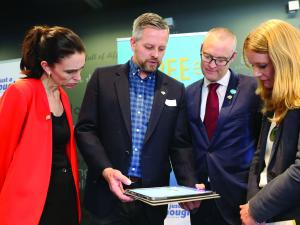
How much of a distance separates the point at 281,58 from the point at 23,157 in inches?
51.0

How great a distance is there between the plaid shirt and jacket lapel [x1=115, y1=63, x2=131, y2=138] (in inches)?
1.3

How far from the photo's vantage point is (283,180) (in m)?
1.50

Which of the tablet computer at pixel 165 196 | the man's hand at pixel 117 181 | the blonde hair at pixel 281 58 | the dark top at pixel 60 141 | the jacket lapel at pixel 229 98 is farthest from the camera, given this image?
the jacket lapel at pixel 229 98

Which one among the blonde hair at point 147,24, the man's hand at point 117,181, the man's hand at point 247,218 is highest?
the blonde hair at point 147,24

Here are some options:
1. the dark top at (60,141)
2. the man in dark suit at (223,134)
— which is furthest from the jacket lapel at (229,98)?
the dark top at (60,141)

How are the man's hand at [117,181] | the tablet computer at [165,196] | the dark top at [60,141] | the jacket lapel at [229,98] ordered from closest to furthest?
the tablet computer at [165,196]
the man's hand at [117,181]
the dark top at [60,141]
the jacket lapel at [229,98]

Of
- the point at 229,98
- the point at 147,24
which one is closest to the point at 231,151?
the point at 229,98

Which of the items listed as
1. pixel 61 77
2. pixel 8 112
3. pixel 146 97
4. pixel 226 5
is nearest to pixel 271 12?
pixel 226 5

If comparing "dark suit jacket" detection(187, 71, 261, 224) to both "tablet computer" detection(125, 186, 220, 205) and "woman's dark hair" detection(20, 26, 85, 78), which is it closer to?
"tablet computer" detection(125, 186, 220, 205)

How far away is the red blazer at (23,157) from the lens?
177 cm

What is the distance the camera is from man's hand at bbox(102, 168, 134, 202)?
→ 1752 millimetres

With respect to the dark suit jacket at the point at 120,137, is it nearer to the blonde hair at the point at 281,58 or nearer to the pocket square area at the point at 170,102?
the pocket square area at the point at 170,102

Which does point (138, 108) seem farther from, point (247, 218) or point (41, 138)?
point (247, 218)

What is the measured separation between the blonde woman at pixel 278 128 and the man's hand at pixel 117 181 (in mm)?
560
